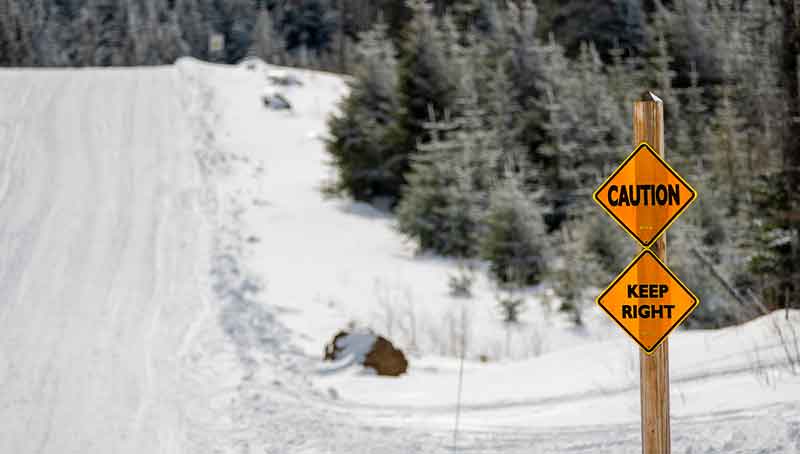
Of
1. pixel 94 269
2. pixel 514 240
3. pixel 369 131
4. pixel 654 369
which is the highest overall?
pixel 654 369

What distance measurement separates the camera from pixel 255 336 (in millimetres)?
9523

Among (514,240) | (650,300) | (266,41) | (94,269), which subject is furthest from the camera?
(266,41)

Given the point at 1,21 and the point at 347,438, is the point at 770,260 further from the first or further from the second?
the point at 1,21

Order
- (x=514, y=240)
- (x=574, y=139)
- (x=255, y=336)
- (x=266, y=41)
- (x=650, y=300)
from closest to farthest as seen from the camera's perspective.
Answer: (x=650, y=300) < (x=255, y=336) < (x=514, y=240) < (x=574, y=139) < (x=266, y=41)

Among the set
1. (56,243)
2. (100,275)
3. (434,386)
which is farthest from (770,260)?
(56,243)

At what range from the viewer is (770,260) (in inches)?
421

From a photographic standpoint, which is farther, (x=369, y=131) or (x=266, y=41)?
(x=266, y=41)

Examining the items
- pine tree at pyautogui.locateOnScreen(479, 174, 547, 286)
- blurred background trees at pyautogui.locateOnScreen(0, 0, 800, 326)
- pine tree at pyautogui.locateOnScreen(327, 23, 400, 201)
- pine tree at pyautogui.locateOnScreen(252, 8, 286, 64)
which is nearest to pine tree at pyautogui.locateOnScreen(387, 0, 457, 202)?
blurred background trees at pyautogui.locateOnScreen(0, 0, 800, 326)

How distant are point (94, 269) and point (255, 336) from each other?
3027 mm

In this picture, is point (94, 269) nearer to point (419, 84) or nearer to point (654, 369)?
point (654, 369)

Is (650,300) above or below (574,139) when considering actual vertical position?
above

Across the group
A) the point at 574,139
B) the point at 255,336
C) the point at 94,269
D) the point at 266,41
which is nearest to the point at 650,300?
the point at 255,336

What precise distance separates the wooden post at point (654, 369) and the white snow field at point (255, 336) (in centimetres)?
146

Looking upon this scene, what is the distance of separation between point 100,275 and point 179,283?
1.01 meters
